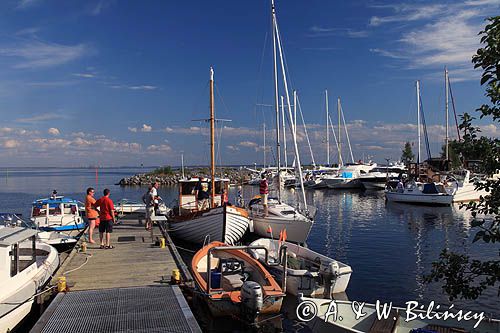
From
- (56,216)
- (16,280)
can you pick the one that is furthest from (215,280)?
(56,216)

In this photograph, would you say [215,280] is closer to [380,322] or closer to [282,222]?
[380,322]

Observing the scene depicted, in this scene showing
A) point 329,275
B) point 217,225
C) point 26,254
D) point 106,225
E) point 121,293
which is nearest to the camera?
point 121,293

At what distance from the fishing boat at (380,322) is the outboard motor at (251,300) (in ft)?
3.68

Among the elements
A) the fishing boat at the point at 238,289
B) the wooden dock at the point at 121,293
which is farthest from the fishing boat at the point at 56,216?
the fishing boat at the point at 238,289

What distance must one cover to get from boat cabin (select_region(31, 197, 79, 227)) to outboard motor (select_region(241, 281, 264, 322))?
14574 millimetres

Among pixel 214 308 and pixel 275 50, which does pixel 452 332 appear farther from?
pixel 275 50

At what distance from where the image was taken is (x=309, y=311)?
8.78 meters

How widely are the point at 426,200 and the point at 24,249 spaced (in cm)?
3898

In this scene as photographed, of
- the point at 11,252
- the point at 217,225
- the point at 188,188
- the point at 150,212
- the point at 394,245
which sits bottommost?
the point at 394,245

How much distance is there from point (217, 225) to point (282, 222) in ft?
13.3

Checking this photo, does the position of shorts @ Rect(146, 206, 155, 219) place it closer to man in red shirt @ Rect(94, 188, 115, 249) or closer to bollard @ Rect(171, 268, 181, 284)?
man in red shirt @ Rect(94, 188, 115, 249)

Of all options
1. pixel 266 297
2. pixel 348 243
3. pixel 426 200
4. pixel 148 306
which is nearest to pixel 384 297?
pixel 266 297

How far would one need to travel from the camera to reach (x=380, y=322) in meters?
8.35

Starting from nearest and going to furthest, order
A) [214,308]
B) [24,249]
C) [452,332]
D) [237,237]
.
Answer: [452,332], [214,308], [24,249], [237,237]
